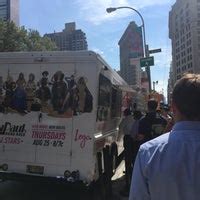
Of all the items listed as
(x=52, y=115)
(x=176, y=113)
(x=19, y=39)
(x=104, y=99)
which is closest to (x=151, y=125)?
(x=104, y=99)

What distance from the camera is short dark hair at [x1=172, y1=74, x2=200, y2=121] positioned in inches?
103

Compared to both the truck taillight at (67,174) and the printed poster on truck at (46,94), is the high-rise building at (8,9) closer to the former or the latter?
the printed poster on truck at (46,94)

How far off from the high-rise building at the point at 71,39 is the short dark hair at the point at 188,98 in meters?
56.4

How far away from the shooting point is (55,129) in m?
9.59

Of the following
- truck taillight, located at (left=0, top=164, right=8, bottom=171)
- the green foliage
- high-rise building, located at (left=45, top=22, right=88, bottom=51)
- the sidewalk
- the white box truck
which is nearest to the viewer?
the white box truck

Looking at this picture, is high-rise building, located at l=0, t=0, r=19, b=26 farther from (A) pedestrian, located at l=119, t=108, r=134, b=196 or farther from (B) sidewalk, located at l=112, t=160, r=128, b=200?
(A) pedestrian, located at l=119, t=108, r=134, b=196

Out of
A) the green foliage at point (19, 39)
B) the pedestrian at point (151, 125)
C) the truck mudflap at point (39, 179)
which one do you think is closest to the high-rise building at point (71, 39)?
the green foliage at point (19, 39)

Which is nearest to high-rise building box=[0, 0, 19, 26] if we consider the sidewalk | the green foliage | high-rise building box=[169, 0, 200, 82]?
the green foliage

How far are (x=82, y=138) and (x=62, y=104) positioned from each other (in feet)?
2.50

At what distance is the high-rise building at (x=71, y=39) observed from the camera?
60.7 metres

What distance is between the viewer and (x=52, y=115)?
9.64m

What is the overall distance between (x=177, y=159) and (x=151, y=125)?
8079 millimetres

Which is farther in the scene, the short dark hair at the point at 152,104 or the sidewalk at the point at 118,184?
the sidewalk at the point at 118,184

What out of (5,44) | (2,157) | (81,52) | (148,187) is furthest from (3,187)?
(5,44)
